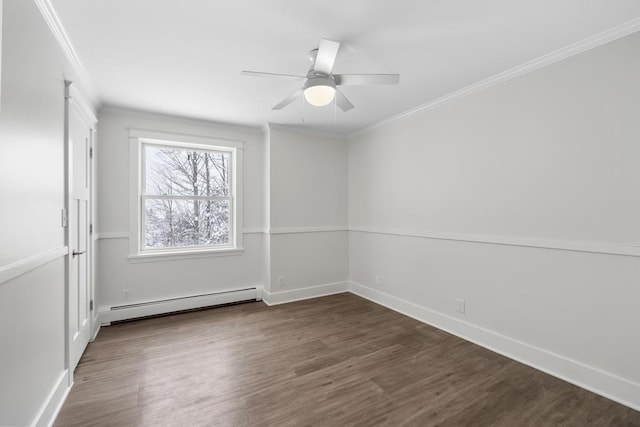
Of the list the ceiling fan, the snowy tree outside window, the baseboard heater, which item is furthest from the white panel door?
the ceiling fan

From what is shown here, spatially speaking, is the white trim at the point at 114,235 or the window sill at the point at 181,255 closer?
the white trim at the point at 114,235

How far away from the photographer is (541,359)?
7.53 ft

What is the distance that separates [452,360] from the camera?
2.44m

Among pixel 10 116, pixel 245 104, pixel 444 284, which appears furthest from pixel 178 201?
pixel 444 284

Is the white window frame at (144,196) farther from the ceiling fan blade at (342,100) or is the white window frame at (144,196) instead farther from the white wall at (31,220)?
the ceiling fan blade at (342,100)

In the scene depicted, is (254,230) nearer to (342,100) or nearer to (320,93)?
(342,100)

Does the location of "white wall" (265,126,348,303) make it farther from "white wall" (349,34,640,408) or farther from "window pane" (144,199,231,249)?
"white wall" (349,34,640,408)

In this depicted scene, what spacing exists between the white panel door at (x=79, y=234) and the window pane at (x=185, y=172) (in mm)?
848

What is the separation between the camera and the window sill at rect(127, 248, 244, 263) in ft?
11.3

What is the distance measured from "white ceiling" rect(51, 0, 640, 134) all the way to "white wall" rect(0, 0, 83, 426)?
0.42 metres

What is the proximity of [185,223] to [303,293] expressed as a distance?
1919mm

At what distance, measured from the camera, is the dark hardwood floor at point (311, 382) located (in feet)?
5.84

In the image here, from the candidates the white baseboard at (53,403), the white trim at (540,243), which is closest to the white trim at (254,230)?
the white trim at (540,243)

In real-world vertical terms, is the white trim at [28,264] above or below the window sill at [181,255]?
above
